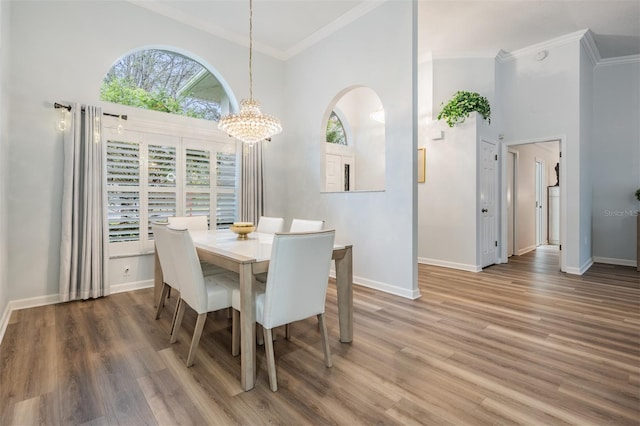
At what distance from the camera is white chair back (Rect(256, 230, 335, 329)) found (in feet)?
5.66

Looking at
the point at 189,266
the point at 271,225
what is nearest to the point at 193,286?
the point at 189,266

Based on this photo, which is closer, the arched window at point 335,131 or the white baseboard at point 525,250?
the white baseboard at point 525,250

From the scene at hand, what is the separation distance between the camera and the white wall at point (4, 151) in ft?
8.42

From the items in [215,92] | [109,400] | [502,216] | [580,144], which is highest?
[215,92]

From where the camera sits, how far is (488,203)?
16.3 ft

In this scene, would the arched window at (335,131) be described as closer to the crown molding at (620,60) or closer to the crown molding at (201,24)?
the crown molding at (201,24)

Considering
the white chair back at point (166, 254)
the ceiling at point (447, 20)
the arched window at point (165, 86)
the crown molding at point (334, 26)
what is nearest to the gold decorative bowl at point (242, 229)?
the white chair back at point (166, 254)

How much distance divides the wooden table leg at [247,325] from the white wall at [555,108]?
484cm

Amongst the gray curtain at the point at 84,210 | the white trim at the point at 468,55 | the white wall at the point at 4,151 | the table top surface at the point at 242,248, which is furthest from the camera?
the white trim at the point at 468,55

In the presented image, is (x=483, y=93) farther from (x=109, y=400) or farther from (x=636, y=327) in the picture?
(x=109, y=400)

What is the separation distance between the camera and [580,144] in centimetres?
450

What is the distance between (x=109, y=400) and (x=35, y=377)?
2.02 ft

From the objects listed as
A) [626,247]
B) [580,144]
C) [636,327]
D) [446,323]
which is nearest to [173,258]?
[446,323]

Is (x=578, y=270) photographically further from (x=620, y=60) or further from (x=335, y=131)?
(x=335, y=131)
